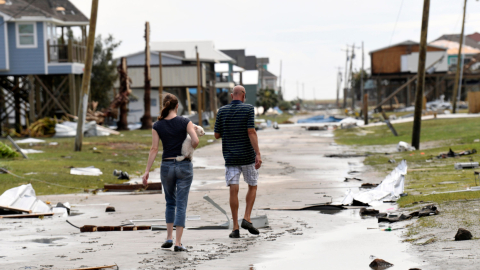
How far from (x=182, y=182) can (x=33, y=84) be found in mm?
32644

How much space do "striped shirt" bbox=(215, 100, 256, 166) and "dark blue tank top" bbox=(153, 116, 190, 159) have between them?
107 centimetres

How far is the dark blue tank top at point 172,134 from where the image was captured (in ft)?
26.2

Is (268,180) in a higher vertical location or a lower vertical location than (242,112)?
lower

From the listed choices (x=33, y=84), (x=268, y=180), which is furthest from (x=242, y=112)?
(x=33, y=84)

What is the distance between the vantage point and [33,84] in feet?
126

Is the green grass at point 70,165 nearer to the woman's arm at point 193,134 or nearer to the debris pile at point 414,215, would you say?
the woman's arm at point 193,134

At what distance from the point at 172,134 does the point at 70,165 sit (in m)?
12.4

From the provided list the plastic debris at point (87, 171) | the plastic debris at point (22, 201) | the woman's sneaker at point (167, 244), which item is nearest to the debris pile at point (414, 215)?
the woman's sneaker at point (167, 244)

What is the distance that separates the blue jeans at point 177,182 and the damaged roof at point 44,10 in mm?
32251

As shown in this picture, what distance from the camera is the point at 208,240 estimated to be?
335 inches

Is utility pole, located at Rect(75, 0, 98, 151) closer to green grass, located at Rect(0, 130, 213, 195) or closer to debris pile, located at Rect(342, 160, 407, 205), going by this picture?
green grass, located at Rect(0, 130, 213, 195)

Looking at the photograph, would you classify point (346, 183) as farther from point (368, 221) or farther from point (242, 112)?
point (242, 112)

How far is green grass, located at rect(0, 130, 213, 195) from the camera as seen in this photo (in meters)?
15.7

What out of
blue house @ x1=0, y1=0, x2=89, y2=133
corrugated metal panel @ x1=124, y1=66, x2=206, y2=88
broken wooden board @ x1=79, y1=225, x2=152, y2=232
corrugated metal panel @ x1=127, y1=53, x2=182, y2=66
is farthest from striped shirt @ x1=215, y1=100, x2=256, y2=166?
corrugated metal panel @ x1=127, y1=53, x2=182, y2=66
